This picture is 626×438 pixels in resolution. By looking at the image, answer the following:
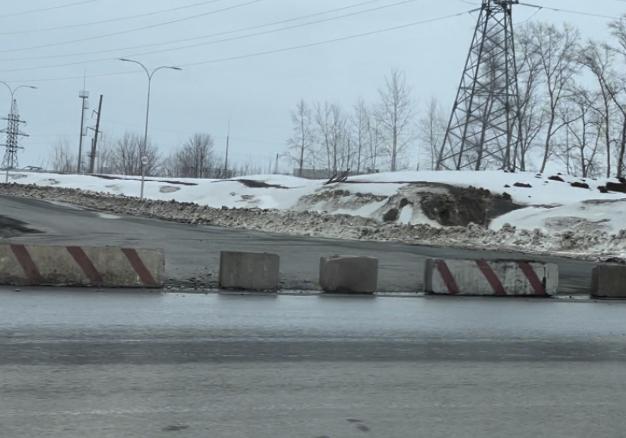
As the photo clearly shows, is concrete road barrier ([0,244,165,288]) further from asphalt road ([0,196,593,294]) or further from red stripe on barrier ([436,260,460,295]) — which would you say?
red stripe on barrier ([436,260,460,295])

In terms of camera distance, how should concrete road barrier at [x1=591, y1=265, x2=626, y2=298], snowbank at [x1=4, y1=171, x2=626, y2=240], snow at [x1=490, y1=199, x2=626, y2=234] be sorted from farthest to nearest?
1. snowbank at [x1=4, y1=171, x2=626, y2=240]
2. snow at [x1=490, y1=199, x2=626, y2=234]
3. concrete road barrier at [x1=591, y1=265, x2=626, y2=298]

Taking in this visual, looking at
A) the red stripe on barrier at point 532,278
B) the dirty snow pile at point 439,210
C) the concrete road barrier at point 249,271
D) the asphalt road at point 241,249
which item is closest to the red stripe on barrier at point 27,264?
the asphalt road at point 241,249

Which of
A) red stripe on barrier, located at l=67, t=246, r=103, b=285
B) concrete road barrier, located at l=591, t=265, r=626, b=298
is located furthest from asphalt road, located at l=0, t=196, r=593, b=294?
red stripe on barrier, located at l=67, t=246, r=103, b=285

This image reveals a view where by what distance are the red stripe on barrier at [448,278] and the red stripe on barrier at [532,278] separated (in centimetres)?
142

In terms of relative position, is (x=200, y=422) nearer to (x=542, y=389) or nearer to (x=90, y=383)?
(x=90, y=383)

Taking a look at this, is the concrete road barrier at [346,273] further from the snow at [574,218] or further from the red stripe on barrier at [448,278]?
the snow at [574,218]

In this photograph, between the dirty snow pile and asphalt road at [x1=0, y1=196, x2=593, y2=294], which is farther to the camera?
the dirty snow pile

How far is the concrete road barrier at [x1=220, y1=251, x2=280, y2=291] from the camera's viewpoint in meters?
11.8

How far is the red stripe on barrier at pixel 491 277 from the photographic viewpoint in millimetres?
12559

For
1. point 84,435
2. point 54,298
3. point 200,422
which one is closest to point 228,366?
point 200,422

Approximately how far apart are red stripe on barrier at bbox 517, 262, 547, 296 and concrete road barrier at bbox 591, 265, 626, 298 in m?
1.37

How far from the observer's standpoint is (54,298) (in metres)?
9.62

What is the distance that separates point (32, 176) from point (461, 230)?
177ft

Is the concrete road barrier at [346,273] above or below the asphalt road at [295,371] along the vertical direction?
above
